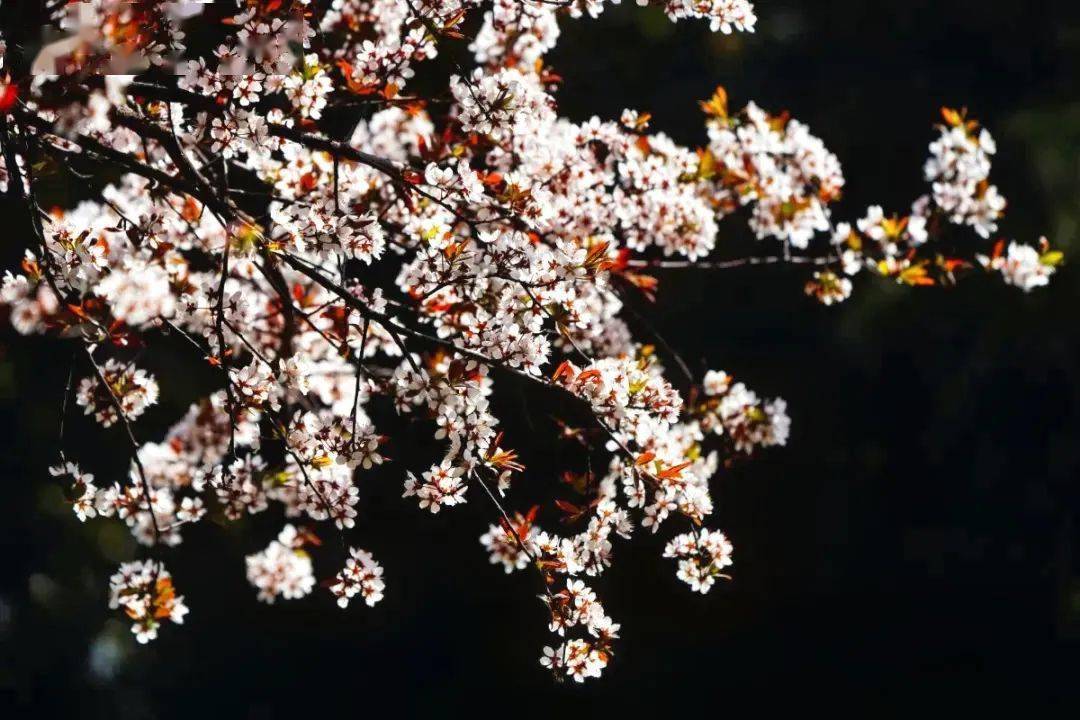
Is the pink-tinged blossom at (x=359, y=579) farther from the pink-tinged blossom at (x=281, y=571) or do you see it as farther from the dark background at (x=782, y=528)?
the dark background at (x=782, y=528)

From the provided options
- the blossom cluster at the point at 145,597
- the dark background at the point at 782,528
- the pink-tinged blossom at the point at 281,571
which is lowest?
the blossom cluster at the point at 145,597

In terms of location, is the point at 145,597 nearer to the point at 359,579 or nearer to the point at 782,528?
the point at 359,579

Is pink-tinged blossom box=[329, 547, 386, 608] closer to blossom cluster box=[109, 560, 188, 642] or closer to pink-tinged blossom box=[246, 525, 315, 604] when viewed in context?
blossom cluster box=[109, 560, 188, 642]

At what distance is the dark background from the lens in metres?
7.14

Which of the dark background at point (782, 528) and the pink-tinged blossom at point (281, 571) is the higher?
the dark background at point (782, 528)

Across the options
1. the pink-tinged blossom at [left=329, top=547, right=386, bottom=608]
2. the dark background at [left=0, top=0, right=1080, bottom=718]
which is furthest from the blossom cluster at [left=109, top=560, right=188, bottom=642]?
the dark background at [left=0, top=0, right=1080, bottom=718]

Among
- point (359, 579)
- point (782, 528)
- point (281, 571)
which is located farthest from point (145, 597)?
point (782, 528)

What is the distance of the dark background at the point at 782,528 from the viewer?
7141 millimetres

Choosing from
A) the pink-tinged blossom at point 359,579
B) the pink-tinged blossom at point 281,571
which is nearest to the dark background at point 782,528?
the pink-tinged blossom at point 281,571

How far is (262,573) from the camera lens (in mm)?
3010

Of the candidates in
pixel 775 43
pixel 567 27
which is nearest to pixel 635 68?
pixel 567 27

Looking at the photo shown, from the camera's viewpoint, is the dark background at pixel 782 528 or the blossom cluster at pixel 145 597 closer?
the blossom cluster at pixel 145 597

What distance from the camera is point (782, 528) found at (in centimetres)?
729

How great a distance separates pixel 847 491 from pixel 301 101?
20.7 ft
